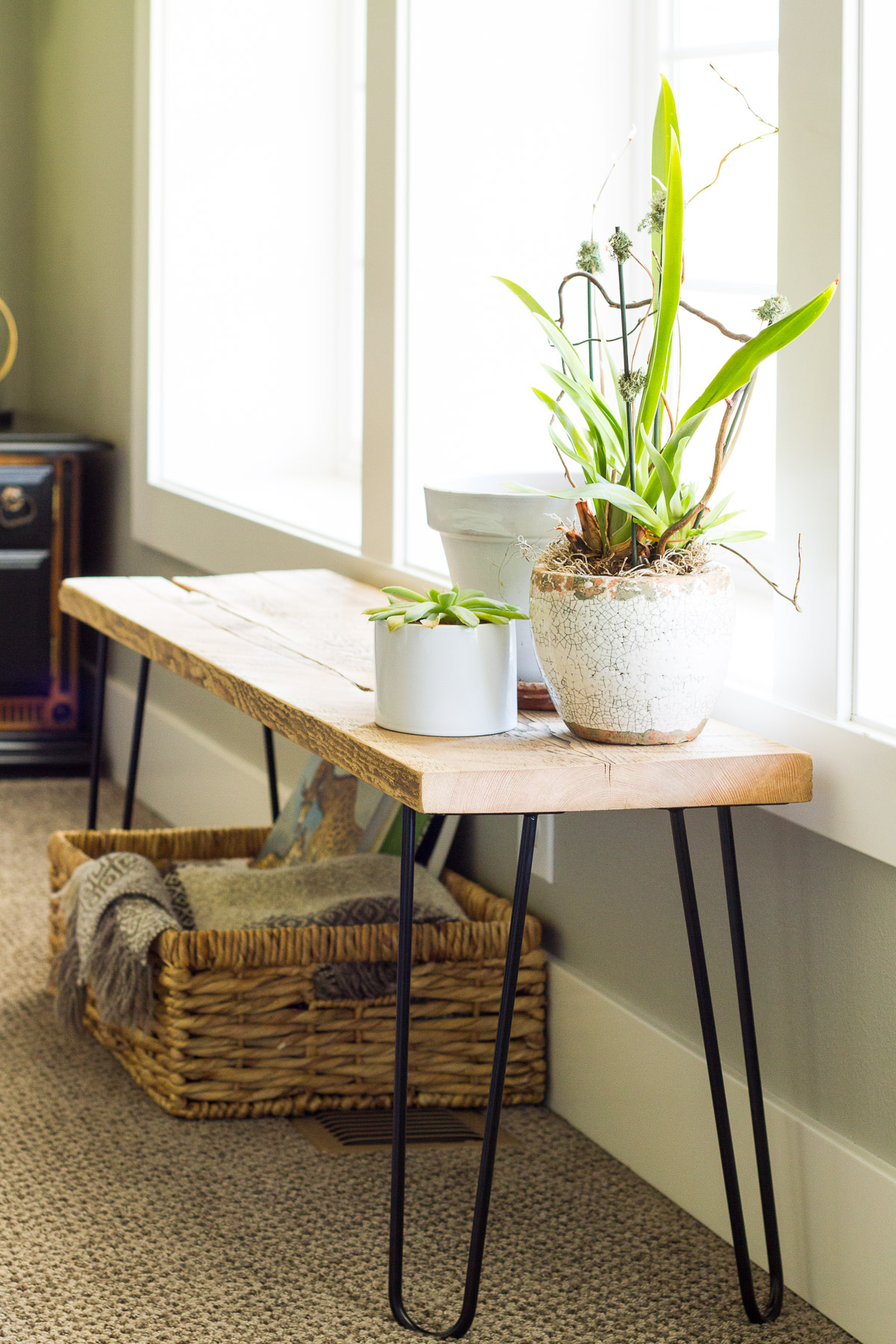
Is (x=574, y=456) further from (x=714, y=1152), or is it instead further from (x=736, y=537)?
(x=714, y=1152)

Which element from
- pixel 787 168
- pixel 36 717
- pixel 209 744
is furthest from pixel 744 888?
pixel 36 717

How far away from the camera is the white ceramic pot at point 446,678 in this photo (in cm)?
145

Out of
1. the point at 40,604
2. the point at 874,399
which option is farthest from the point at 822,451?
the point at 40,604

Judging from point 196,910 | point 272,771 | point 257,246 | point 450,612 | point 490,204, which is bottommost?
point 196,910

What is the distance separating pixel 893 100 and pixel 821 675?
547 mm

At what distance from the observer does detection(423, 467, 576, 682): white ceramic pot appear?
1.61 meters

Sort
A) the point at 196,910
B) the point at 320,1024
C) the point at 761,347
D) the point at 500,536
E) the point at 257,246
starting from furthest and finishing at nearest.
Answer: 1. the point at 257,246
2. the point at 196,910
3. the point at 320,1024
4. the point at 500,536
5. the point at 761,347

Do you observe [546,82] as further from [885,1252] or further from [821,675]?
[885,1252]

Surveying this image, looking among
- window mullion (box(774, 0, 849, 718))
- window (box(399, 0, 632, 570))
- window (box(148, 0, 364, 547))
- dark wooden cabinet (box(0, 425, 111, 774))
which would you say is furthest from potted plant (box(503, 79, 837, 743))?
dark wooden cabinet (box(0, 425, 111, 774))

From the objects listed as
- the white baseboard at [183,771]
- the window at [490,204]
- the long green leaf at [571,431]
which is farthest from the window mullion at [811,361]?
the white baseboard at [183,771]

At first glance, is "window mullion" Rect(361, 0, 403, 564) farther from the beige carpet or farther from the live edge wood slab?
the beige carpet

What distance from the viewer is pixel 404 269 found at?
7.52 feet

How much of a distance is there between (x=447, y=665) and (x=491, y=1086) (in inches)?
15.9

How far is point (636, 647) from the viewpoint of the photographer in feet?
4.57
